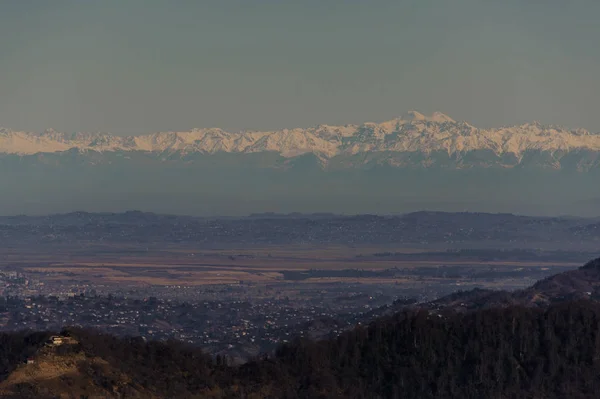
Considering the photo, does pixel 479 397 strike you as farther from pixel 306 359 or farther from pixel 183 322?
pixel 183 322

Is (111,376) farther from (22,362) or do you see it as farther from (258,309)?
(258,309)

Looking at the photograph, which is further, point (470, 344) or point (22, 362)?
point (470, 344)

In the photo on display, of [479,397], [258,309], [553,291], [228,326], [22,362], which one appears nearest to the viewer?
[22,362]

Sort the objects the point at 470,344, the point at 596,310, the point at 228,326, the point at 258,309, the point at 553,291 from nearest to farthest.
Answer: the point at 470,344, the point at 596,310, the point at 553,291, the point at 228,326, the point at 258,309

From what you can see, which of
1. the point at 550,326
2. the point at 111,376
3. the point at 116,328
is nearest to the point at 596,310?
the point at 550,326

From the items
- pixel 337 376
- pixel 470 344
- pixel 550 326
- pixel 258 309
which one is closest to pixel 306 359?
pixel 337 376

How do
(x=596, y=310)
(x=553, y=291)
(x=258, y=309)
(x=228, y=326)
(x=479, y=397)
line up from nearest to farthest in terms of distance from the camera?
(x=479, y=397) < (x=596, y=310) < (x=553, y=291) < (x=228, y=326) < (x=258, y=309)

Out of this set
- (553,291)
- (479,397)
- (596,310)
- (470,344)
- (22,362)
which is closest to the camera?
(22,362)

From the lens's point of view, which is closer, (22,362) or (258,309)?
(22,362)
